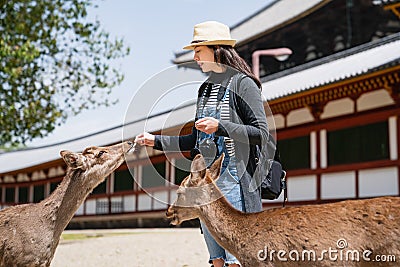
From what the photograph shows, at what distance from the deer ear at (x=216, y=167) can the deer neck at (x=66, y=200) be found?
5.19 feet

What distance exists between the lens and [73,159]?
17.0 feet

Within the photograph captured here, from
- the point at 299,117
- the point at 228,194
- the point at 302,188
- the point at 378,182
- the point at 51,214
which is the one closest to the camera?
the point at 228,194

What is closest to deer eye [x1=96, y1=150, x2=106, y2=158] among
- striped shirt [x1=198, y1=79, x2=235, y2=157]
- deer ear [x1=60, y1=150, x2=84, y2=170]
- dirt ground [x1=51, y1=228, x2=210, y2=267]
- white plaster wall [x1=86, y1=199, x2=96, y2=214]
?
deer ear [x1=60, y1=150, x2=84, y2=170]

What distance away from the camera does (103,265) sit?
1048 centimetres

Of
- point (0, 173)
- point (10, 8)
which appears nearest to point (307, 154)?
point (10, 8)

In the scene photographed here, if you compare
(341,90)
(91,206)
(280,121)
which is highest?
(341,90)

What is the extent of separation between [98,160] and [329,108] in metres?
11.3

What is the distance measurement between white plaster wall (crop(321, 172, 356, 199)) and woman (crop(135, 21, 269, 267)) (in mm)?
11081

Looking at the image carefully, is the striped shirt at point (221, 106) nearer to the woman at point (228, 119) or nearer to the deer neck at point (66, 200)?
the woman at point (228, 119)

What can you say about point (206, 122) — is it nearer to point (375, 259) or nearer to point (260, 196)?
point (260, 196)

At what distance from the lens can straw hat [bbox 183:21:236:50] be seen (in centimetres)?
427

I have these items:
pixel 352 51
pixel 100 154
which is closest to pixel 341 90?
pixel 352 51

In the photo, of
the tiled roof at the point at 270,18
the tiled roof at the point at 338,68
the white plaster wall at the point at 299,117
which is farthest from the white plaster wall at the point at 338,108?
the tiled roof at the point at 270,18

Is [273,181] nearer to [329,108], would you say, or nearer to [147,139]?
[147,139]
